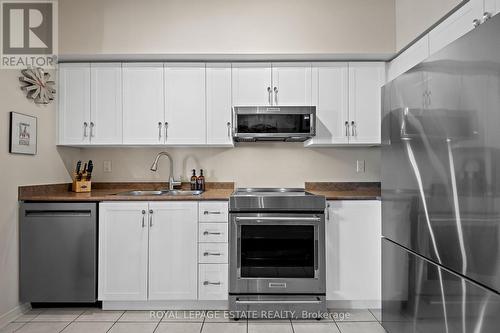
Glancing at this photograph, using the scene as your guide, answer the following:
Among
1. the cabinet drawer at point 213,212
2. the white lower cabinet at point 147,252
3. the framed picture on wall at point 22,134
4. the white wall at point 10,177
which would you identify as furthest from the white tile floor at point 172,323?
the framed picture on wall at point 22,134

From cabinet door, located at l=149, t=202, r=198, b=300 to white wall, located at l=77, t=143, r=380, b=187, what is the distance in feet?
2.35

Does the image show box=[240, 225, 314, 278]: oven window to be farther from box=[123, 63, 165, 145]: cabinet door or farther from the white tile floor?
box=[123, 63, 165, 145]: cabinet door

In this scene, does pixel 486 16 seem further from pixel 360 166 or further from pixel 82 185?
pixel 82 185

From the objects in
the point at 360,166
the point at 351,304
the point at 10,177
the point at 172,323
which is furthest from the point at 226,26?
the point at 351,304

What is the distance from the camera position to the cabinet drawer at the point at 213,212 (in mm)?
2465

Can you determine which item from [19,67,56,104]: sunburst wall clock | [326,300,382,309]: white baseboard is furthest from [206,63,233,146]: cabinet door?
[326,300,382,309]: white baseboard

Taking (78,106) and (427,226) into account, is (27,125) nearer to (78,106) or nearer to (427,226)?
(78,106)

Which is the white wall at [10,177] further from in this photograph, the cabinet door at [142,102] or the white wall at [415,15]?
the white wall at [415,15]

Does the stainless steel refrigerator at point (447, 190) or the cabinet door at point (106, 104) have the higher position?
the cabinet door at point (106, 104)

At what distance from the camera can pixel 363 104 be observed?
282 cm

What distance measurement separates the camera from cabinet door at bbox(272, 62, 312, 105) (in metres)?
2.83

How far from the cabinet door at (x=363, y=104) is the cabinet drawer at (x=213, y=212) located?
129cm

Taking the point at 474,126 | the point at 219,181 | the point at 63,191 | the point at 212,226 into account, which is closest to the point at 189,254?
the point at 212,226

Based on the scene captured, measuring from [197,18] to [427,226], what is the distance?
2.34 metres
